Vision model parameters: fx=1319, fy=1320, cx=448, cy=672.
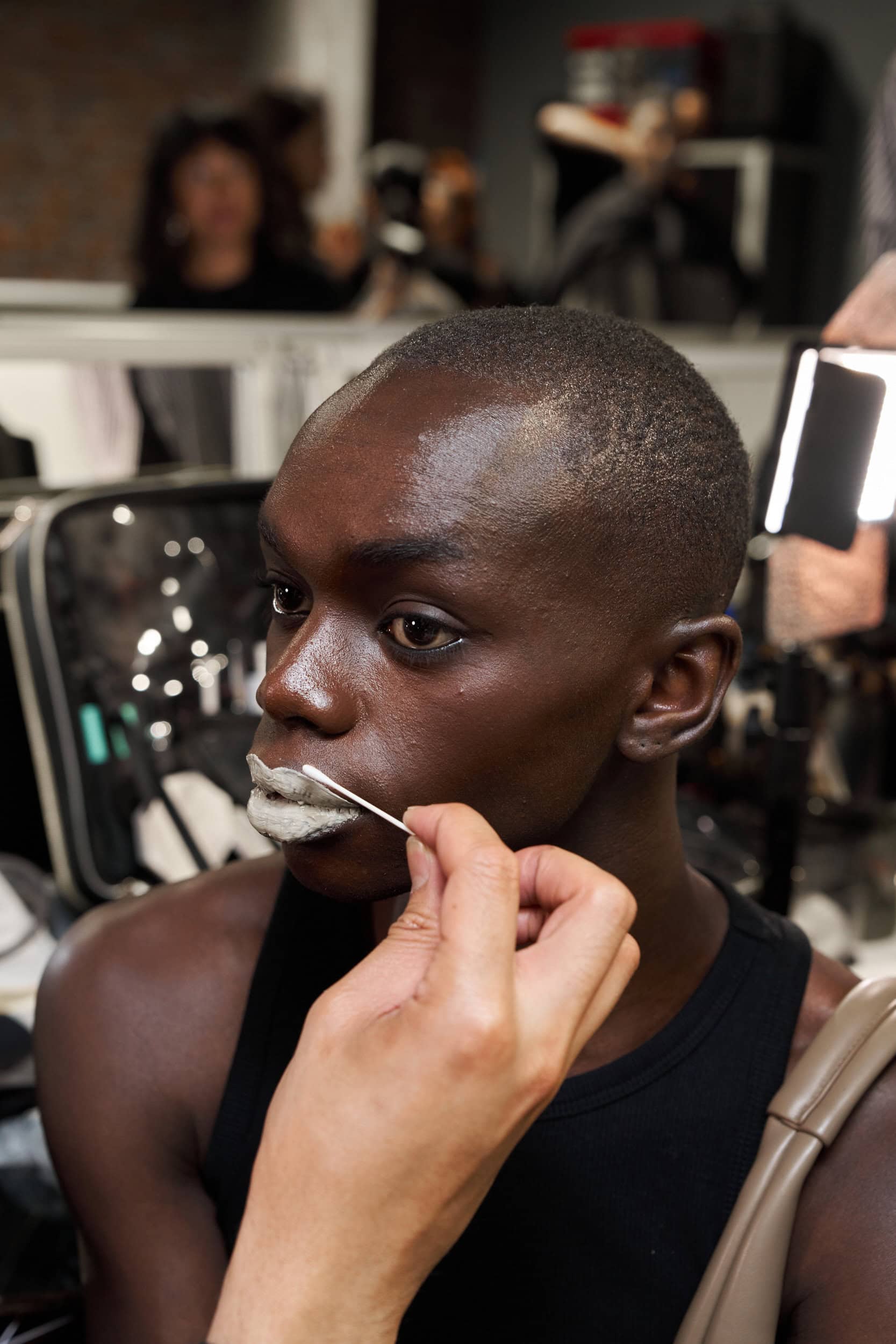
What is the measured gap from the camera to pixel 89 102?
23.4 feet

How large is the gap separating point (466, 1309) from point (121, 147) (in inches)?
295

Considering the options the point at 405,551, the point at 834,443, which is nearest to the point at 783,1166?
the point at 405,551

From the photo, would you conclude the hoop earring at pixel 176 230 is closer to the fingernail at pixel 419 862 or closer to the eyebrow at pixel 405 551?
the eyebrow at pixel 405 551

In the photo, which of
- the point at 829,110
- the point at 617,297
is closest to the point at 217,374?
the point at 617,297

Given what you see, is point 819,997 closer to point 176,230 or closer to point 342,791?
point 342,791

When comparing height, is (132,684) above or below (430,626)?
below

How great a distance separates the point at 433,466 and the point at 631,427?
0.38ft

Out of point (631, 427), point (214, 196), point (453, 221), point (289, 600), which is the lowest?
point (453, 221)

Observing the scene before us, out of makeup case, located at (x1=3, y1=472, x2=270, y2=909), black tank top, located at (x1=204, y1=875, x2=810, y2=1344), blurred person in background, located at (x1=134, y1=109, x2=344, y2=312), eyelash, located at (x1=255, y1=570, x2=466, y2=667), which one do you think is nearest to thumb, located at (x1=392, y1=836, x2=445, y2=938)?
eyelash, located at (x1=255, y1=570, x2=466, y2=667)

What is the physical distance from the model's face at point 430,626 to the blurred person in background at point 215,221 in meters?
2.27

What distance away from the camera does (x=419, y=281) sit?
3.45 m

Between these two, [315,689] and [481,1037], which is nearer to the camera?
[481,1037]

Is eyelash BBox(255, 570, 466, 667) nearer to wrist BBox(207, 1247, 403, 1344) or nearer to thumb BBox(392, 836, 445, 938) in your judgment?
thumb BBox(392, 836, 445, 938)

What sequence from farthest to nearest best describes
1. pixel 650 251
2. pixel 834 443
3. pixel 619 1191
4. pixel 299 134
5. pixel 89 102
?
pixel 89 102 → pixel 299 134 → pixel 650 251 → pixel 834 443 → pixel 619 1191
